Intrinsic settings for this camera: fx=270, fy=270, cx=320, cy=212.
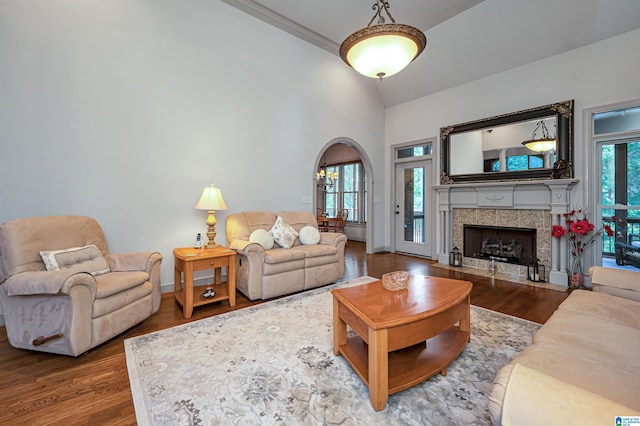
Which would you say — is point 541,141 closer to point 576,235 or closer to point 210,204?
point 576,235

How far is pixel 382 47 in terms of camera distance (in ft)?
6.97

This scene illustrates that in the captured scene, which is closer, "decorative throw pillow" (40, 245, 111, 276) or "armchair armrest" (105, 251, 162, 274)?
"decorative throw pillow" (40, 245, 111, 276)

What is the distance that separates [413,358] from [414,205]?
4.49 meters

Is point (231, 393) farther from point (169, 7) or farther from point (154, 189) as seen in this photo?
point (169, 7)

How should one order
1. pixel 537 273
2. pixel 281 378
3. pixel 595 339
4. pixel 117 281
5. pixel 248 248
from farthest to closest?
1. pixel 537 273
2. pixel 248 248
3. pixel 117 281
4. pixel 281 378
5. pixel 595 339

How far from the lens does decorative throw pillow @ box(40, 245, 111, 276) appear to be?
7.45ft

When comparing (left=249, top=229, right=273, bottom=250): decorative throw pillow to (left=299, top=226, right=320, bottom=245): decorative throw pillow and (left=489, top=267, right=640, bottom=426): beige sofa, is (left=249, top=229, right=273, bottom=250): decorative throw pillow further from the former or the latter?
(left=489, top=267, right=640, bottom=426): beige sofa

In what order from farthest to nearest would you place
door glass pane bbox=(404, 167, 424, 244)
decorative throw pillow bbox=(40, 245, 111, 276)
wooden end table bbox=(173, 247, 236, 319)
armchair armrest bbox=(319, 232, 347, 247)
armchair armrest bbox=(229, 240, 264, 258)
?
door glass pane bbox=(404, 167, 424, 244), armchair armrest bbox=(319, 232, 347, 247), armchair armrest bbox=(229, 240, 264, 258), wooden end table bbox=(173, 247, 236, 319), decorative throw pillow bbox=(40, 245, 111, 276)

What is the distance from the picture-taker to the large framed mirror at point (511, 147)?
3831 mm

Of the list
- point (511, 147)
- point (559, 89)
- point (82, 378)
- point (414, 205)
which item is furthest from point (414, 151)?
point (82, 378)

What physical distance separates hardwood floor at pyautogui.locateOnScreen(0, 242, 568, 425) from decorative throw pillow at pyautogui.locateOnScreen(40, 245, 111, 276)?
0.65 metres

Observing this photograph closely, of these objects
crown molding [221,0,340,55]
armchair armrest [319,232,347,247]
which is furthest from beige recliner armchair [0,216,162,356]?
crown molding [221,0,340,55]

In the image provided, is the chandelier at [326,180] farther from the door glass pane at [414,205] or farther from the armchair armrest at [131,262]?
the armchair armrest at [131,262]

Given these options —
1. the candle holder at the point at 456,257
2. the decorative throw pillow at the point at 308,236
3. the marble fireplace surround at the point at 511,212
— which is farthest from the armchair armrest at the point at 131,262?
the marble fireplace surround at the point at 511,212
